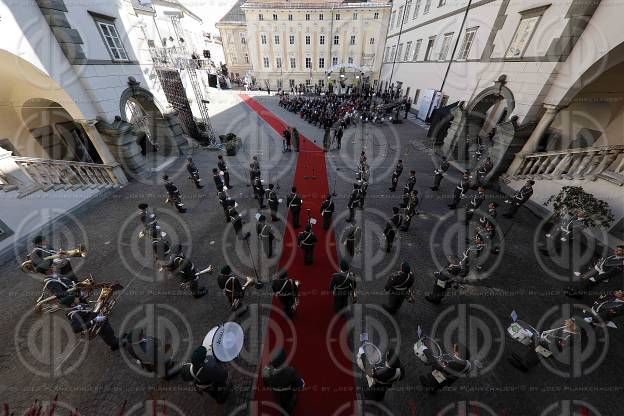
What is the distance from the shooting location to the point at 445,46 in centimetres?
1916

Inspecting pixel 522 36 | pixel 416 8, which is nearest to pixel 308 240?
pixel 522 36

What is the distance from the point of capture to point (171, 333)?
5652mm

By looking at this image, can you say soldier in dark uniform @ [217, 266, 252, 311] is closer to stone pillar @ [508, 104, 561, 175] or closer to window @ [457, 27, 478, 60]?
stone pillar @ [508, 104, 561, 175]

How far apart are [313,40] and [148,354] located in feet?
156

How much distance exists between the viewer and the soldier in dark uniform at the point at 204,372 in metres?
3.65

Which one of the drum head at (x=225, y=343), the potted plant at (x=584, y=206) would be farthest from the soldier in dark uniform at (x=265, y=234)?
the potted plant at (x=584, y=206)

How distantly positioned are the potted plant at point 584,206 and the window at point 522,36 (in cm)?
728

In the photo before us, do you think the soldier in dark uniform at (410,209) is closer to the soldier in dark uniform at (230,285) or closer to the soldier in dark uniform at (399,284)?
the soldier in dark uniform at (399,284)

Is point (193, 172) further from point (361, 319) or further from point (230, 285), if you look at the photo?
point (361, 319)

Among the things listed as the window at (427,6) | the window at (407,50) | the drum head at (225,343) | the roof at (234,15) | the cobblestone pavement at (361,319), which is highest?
the roof at (234,15)

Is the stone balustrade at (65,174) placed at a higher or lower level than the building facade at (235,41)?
lower

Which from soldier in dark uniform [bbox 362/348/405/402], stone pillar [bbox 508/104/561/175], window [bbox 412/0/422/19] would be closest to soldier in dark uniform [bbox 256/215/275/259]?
soldier in dark uniform [bbox 362/348/405/402]

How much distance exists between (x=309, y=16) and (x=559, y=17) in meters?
38.7

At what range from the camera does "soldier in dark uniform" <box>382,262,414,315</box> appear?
5.32 meters
